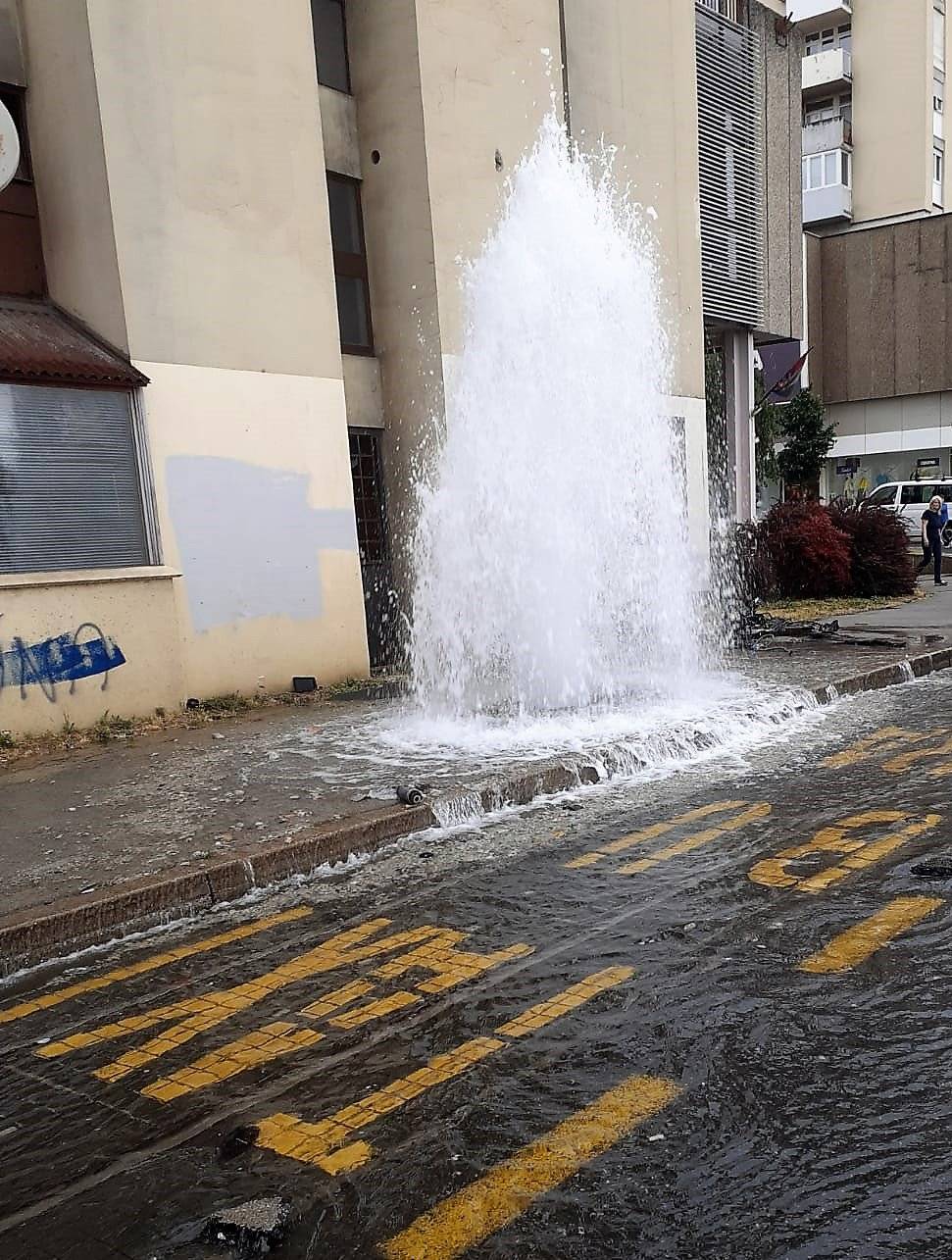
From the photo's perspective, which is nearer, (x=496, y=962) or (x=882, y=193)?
(x=496, y=962)

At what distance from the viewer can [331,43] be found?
12.8 metres

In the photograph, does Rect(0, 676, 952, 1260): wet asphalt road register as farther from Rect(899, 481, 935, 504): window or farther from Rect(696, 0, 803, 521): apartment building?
Rect(899, 481, 935, 504): window

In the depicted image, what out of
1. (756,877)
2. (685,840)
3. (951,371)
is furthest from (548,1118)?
(951,371)

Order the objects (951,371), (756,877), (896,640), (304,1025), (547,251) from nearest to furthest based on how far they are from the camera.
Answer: (304,1025), (756,877), (547,251), (896,640), (951,371)

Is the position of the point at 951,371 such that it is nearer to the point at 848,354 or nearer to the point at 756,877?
the point at 848,354

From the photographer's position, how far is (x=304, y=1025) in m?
3.64

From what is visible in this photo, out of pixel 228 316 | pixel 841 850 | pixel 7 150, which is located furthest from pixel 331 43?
pixel 841 850

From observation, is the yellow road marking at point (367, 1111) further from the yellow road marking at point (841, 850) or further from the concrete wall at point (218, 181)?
the concrete wall at point (218, 181)

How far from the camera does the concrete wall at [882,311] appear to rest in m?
39.5

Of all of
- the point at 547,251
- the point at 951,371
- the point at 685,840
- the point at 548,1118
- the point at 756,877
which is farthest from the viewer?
the point at 951,371

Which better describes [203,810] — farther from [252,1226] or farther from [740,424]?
[740,424]

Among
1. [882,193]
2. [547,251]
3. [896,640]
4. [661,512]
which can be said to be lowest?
[896,640]

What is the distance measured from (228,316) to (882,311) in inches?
1434

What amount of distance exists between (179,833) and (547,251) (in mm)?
6738
